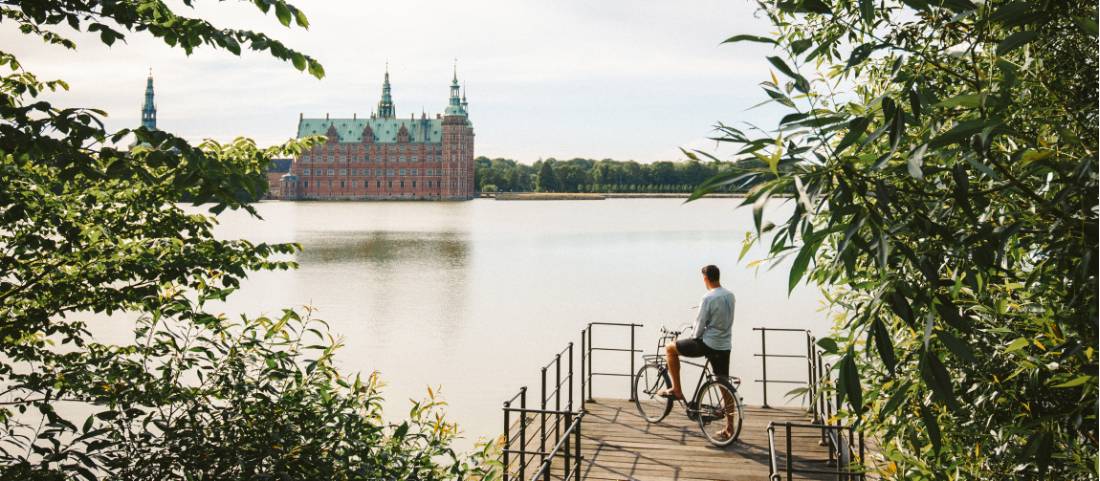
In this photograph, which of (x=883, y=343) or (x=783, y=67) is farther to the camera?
(x=783, y=67)

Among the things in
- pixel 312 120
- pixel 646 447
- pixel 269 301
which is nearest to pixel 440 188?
pixel 312 120

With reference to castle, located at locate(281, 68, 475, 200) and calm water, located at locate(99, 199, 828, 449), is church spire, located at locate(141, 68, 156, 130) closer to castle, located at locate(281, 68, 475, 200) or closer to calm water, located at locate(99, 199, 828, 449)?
calm water, located at locate(99, 199, 828, 449)

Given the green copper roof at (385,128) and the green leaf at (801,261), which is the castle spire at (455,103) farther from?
the green leaf at (801,261)

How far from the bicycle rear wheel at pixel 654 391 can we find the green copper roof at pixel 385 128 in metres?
132

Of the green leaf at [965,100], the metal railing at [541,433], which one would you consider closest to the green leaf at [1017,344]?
the green leaf at [965,100]

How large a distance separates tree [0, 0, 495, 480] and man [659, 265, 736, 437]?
2.86 meters

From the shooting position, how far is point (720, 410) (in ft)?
24.7

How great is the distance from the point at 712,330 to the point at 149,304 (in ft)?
14.5

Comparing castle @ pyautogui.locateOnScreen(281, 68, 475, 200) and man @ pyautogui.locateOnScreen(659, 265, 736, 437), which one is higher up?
castle @ pyautogui.locateOnScreen(281, 68, 475, 200)

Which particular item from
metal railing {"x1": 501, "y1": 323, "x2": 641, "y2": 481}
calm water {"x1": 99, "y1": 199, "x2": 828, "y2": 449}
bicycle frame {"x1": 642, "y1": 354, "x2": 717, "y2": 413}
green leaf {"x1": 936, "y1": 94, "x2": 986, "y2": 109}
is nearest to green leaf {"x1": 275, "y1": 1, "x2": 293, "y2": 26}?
calm water {"x1": 99, "y1": 199, "x2": 828, "y2": 449}

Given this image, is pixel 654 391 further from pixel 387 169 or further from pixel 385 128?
pixel 385 128

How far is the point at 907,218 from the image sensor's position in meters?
2.08

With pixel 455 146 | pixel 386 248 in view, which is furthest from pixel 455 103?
pixel 386 248

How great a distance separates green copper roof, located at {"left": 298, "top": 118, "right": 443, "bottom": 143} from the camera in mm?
138375
